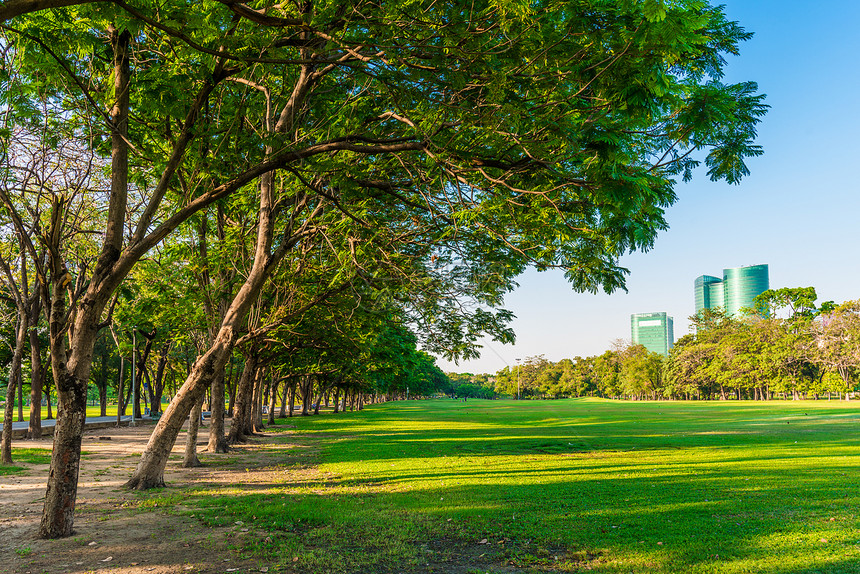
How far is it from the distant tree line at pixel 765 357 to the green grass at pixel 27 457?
7956 centimetres

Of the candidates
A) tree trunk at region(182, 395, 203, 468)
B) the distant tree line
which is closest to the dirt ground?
tree trunk at region(182, 395, 203, 468)

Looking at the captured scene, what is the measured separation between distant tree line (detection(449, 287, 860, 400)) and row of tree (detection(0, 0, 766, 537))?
248ft

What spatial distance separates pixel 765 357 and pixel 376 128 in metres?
83.0

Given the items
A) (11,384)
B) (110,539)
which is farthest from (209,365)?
(11,384)

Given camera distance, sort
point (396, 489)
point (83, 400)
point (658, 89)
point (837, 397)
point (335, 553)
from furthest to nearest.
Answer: point (837, 397)
point (396, 489)
point (83, 400)
point (335, 553)
point (658, 89)

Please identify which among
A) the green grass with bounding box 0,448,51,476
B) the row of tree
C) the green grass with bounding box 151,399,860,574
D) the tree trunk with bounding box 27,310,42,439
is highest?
the row of tree

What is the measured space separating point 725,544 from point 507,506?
12.0 feet

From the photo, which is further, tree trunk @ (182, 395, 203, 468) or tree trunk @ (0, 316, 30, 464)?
tree trunk @ (182, 395, 203, 468)

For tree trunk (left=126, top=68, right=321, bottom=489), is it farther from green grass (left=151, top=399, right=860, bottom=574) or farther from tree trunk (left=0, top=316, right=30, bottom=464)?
tree trunk (left=0, top=316, right=30, bottom=464)

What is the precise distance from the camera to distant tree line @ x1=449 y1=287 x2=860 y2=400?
69.3 metres

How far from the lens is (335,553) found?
22.4 ft

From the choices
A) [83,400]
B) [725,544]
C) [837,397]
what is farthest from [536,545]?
[837,397]

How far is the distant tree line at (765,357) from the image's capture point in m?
Answer: 69.3

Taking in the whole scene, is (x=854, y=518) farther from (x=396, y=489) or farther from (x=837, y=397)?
(x=837, y=397)
